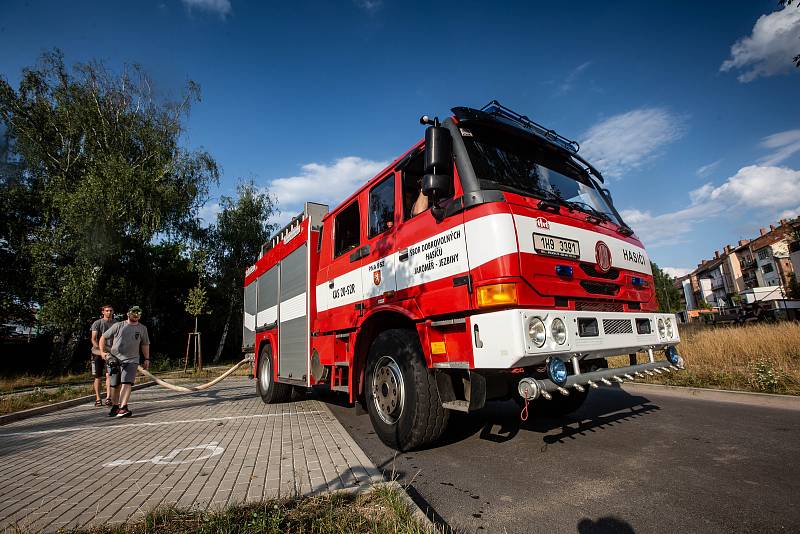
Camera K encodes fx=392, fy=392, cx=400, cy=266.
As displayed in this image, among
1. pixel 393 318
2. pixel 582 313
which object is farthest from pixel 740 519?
pixel 393 318

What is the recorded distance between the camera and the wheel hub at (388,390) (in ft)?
12.5

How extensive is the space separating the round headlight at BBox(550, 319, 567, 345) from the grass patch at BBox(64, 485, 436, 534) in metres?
1.52

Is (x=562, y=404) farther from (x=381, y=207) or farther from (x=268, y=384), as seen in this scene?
(x=268, y=384)

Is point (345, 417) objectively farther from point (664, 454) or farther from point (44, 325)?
point (44, 325)

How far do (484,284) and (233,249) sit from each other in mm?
27032

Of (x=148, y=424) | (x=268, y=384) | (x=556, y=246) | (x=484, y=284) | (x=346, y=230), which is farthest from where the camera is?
(x=268, y=384)

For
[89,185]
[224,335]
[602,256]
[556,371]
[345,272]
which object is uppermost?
[89,185]

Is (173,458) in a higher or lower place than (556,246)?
lower

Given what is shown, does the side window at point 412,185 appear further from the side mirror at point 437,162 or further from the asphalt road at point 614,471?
the asphalt road at point 614,471

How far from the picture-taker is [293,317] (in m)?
6.49

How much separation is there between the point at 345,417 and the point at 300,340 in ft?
4.44

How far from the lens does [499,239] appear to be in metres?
2.97

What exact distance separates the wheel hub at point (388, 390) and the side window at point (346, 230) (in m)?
1.67

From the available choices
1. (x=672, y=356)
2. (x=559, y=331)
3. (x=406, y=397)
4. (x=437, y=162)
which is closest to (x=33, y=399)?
(x=406, y=397)
